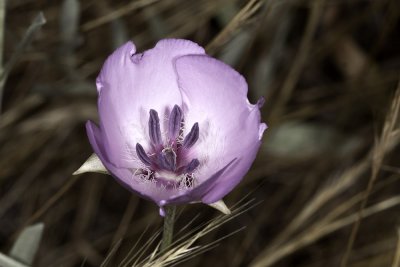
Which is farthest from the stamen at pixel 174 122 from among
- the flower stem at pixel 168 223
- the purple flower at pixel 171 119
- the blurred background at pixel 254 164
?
the blurred background at pixel 254 164

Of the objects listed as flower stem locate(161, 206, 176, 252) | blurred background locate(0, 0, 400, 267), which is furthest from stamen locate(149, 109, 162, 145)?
blurred background locate(0, 0, 400, 267)

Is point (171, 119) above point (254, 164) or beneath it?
above

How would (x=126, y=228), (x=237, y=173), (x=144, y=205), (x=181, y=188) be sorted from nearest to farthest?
1. (x=237, y=173)
2. (x=181, y=188)
3. (x=126, y=228)
4. (x=144, y=205)

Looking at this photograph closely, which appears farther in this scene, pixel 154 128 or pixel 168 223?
pixel 154 128

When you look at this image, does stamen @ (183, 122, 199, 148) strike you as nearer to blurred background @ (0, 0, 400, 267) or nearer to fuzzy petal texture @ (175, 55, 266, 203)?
fuzzy petal texture @ (175, 55, 266, 203)

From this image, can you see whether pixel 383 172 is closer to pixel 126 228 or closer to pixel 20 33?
pixel 126 228

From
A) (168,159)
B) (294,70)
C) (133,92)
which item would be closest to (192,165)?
(168,159)

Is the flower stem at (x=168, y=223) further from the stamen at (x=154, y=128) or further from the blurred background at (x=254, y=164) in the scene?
the blurred background at (x=254, y=164)

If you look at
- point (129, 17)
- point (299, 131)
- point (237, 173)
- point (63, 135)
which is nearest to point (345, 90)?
point (299, 131)

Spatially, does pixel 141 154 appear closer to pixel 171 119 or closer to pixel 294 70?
pixel 171 119
